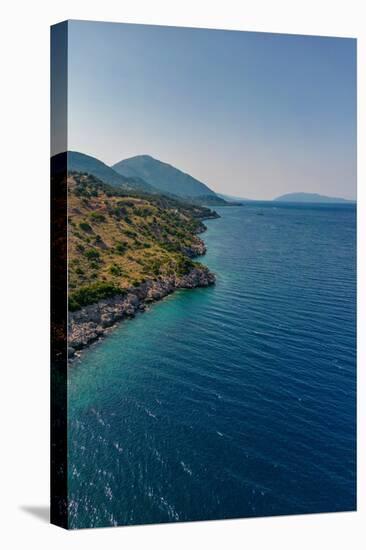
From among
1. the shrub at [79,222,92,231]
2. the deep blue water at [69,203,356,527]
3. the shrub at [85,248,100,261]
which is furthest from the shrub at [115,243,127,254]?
the deep blue water at [69,203,356,527]

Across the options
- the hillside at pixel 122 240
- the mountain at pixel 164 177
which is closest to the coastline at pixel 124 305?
the hillside at pixel 122 240

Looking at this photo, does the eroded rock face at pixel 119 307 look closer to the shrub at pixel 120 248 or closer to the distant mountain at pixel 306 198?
the shrub at pixel 120 248

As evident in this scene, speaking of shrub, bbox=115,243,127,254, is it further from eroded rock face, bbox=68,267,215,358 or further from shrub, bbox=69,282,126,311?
eroded rock face, bbox=68,267,215,358

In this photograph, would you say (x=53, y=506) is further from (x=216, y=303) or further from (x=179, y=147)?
(x=179, y=147)

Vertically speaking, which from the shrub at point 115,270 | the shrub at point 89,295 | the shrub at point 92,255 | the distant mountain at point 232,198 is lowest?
the shrub at point 89,295

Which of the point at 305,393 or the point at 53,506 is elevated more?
the point at 305,393

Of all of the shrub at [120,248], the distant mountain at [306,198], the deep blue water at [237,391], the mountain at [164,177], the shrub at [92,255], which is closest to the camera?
the deep blue water at [237,391]

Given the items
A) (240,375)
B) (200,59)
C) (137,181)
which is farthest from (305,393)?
(200,59)

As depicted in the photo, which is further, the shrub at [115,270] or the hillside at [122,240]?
the shrub at [115,270]
